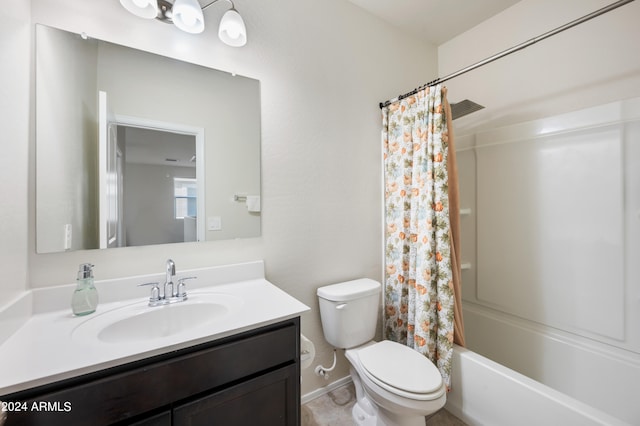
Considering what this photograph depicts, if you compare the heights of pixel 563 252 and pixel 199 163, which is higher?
pixel 199 163

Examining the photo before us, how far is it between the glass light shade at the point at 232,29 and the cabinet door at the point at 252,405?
4.94 feet

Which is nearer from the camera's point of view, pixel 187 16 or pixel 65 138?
pixel 65 138

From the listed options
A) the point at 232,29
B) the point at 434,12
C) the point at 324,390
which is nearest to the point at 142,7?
the point at 232,29

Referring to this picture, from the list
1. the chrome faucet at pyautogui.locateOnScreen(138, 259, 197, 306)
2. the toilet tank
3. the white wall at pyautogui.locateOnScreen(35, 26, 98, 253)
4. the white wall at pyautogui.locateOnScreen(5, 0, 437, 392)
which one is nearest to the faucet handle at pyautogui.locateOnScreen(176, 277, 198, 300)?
the chrome faucet at pyautogui.locateOnScreen(138, 259, 197, 306)

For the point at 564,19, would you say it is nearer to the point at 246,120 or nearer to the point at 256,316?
the point at 246,120

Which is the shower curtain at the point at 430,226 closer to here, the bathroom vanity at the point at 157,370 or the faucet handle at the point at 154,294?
the bathroom vanity at the point at 157,370

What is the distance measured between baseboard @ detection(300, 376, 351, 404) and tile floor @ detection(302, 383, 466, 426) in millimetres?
17

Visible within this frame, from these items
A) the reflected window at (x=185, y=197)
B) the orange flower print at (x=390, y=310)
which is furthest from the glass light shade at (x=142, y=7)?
the orange flower print at (x=390, y=310)

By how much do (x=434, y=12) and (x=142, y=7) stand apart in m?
1.87

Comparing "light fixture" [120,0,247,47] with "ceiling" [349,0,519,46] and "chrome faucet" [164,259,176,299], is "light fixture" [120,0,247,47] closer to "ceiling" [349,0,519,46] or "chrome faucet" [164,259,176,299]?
"ceiling" [349,0,519,46]

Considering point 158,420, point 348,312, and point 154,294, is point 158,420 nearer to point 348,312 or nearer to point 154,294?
point 154,294

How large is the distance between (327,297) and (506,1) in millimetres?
2350

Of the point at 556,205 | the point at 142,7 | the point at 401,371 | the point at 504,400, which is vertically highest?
the point at 142,7

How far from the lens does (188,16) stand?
1194 millimetres
